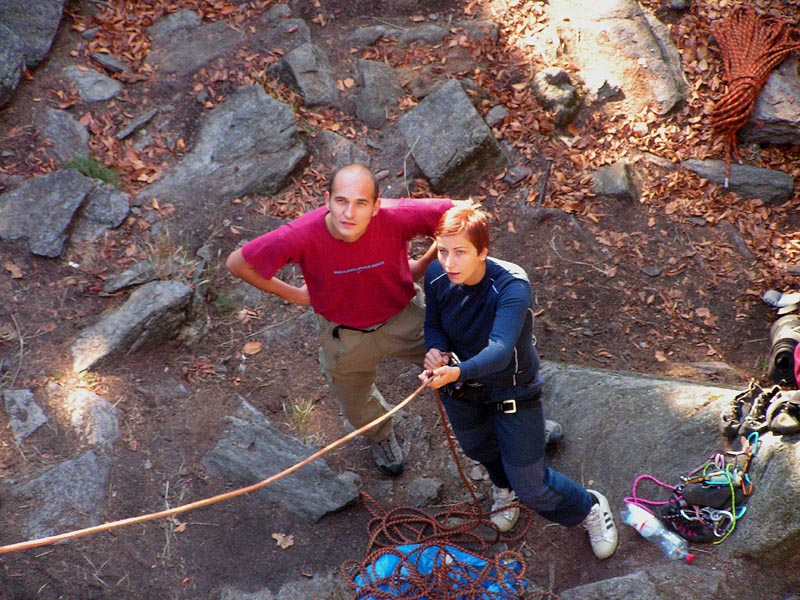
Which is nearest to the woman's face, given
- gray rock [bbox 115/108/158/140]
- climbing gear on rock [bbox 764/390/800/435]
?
climbing gear on rock [bbox 764/390/800/435]

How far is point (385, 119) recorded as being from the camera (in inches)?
284

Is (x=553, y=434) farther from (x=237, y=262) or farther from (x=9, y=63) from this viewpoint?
(x=9, y=63)

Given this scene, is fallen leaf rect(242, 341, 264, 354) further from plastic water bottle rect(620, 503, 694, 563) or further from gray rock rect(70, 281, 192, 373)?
plastic water bottle rect(620, 503, 694, 563)

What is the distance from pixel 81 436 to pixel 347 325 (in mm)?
2069

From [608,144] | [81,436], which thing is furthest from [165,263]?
[608,144]

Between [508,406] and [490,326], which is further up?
[490,326]

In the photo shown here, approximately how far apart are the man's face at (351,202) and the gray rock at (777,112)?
491 centimetres

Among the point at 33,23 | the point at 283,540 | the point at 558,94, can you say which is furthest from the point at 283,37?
the point at 283,540

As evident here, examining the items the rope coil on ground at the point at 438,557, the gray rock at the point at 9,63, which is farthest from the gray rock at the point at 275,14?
the rope coil on ground at the point at 438,557

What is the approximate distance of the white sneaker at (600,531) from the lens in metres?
3.91

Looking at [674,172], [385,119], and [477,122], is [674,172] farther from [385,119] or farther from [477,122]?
[385,119]

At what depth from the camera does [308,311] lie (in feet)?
20.0

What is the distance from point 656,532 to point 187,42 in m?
6.35

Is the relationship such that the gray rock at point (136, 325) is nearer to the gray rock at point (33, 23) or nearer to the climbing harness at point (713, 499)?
the gray rock at point (33, 23)
